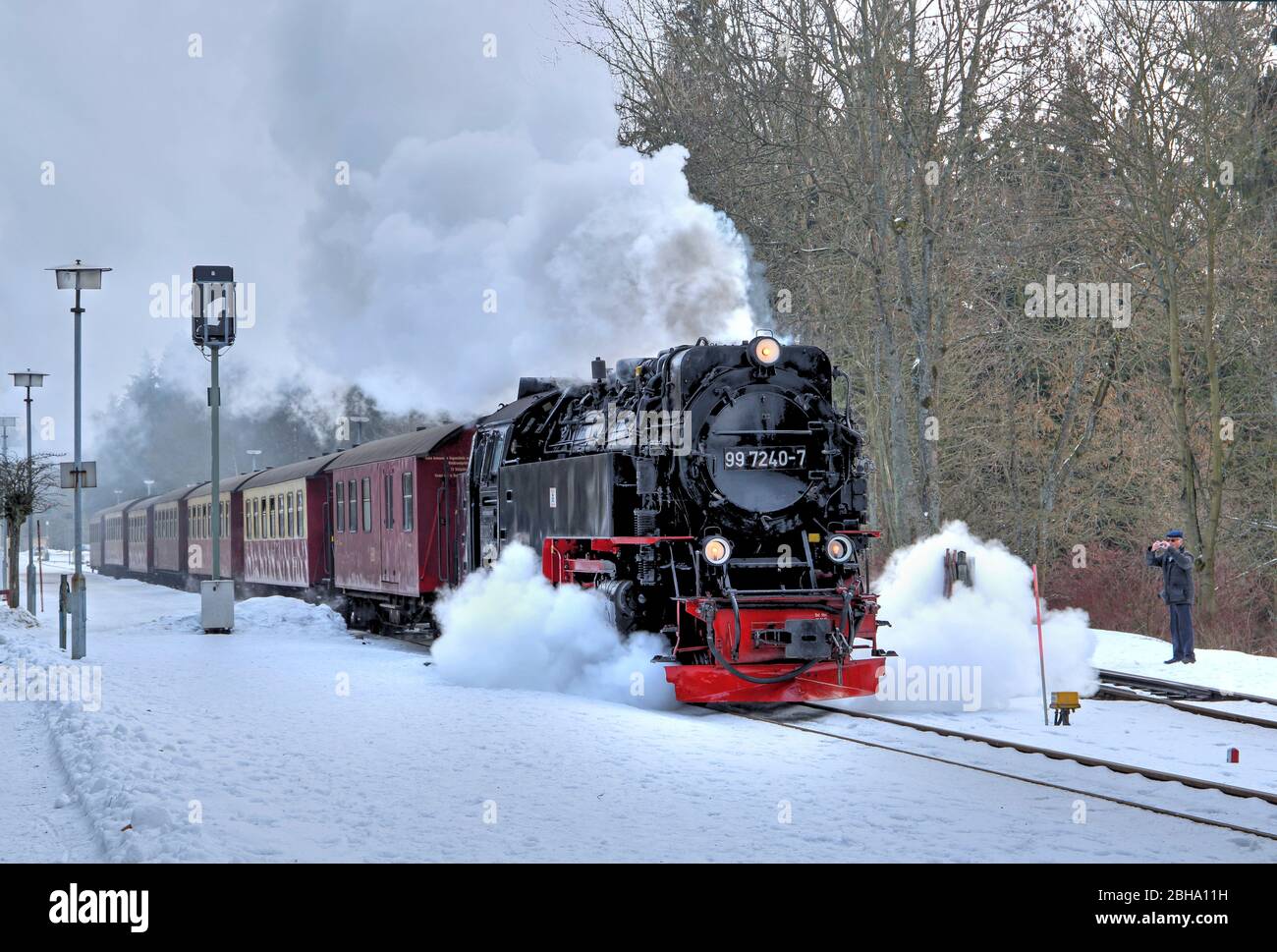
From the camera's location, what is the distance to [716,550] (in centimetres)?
1118

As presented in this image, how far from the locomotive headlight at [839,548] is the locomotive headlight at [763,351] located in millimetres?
1574

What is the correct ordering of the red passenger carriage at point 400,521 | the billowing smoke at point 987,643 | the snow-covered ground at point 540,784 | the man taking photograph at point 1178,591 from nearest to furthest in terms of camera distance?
the snow-covered ground at point 540,784
the billowing smoke at point 987,643
the man taking photograph at point 1178,591
the red passenger carriage at point 400,521

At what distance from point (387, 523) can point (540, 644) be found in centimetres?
753

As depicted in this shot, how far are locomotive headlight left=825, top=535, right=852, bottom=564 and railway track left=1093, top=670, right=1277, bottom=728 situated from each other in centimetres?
291

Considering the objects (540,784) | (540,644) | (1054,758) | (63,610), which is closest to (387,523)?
(63,610)

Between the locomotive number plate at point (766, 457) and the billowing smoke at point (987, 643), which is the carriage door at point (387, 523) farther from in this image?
the locomotive number plate at point (766, 457)

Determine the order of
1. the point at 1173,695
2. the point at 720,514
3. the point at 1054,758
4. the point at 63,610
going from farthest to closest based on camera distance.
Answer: the point at 63,610, the point at 1173,695, the point at 720,514, the point at 1054,758

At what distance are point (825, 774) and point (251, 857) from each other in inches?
141

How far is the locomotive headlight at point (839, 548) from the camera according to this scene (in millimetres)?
11531

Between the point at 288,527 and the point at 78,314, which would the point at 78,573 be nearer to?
the point at 78,314

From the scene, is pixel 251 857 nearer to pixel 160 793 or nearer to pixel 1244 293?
pixel 160 793

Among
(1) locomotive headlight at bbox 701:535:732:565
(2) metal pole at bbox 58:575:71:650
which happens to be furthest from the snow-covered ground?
(2) metal pole at bbox 58:575:71:650

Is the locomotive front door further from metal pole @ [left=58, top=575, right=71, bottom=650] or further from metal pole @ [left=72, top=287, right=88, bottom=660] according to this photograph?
metal pole @ [left=58, top=575, right=71, bottom=650]

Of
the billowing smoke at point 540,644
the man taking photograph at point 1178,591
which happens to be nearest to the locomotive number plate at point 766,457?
the billowing smoke at point 540,644
